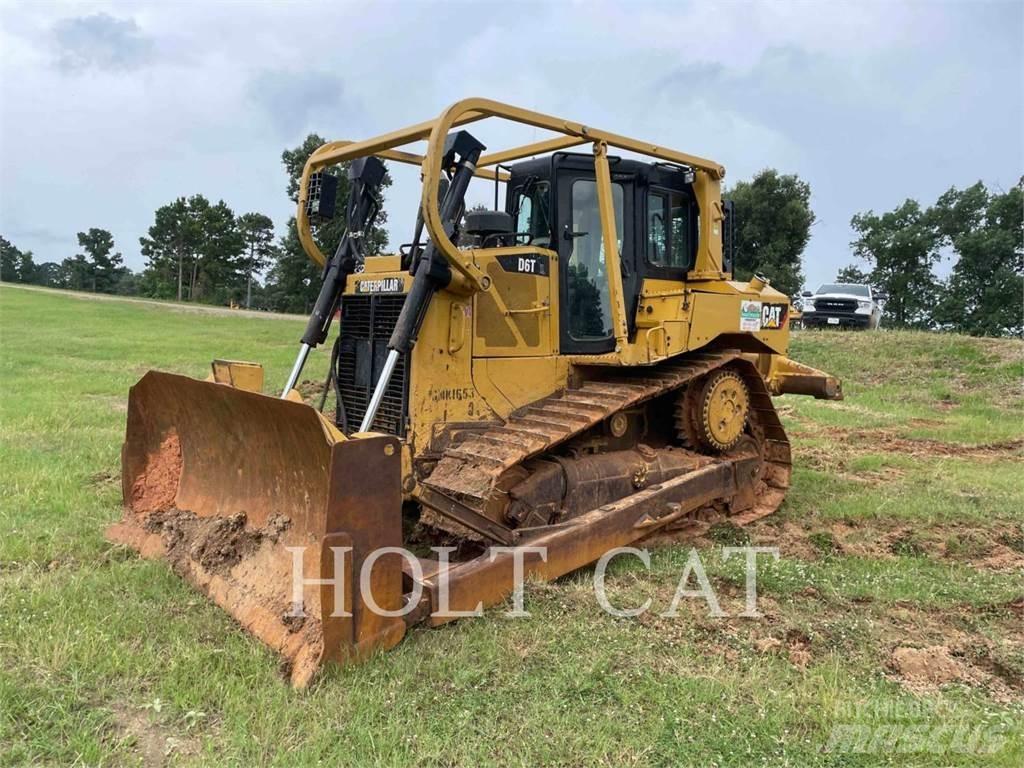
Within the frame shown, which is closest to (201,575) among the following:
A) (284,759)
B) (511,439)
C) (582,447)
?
(284,759)

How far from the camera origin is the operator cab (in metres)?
5.53

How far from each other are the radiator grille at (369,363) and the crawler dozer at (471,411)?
2 cm

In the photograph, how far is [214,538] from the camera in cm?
429

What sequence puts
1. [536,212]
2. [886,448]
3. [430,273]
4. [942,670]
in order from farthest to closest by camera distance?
[886,448]
[536,212]
[430,273]
[942,670]

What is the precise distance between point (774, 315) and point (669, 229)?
4.68ft

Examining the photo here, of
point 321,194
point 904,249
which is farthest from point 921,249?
point 321,194

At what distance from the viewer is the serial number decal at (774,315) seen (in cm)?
672

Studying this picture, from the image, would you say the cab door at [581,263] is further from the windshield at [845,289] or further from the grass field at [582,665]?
the windshield at [845,289]

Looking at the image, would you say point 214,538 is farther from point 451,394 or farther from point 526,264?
point 526,264

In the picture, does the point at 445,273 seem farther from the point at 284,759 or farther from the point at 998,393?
the point at 998,393

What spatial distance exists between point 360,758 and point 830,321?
19.9 m

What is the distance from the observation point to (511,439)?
4828mm

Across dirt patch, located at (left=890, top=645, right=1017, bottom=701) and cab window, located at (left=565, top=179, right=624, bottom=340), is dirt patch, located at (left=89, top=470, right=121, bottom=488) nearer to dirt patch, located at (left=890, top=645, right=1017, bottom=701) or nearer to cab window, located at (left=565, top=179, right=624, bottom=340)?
cab window, located at (left=565, top=179, right=624, bottom=340)

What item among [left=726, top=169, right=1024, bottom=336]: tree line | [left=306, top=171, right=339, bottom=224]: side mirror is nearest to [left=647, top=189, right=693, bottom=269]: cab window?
[left=306, top=171, right=339, bottom=224]: side mirror
